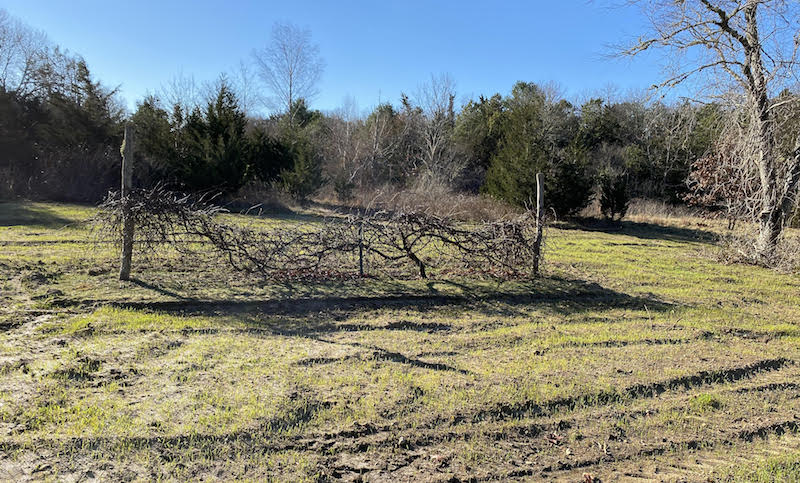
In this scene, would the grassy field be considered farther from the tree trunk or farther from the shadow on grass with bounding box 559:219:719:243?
the shadow on grass with bounding box 559:219:719:243

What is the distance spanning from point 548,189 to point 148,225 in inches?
575

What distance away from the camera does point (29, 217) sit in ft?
42.8

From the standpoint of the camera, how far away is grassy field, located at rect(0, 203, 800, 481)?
2775mm

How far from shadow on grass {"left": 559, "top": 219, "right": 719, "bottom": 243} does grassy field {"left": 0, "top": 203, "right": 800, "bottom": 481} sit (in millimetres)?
9576

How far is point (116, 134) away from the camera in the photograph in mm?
19734

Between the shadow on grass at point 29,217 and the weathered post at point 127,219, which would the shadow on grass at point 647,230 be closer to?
the weathered post at point 127,219

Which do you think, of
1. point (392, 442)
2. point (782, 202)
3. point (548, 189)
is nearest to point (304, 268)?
point (392, 442)

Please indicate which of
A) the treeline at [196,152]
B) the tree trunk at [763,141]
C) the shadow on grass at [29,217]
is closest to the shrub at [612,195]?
the treeline at [196,152]

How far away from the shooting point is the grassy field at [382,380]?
278 centimetres

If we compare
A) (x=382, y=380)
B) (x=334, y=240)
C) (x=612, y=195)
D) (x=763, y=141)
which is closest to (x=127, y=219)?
(x=334, y=240)

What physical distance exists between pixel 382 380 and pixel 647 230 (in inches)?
681

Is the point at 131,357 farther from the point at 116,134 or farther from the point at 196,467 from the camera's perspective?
the point at 116,134

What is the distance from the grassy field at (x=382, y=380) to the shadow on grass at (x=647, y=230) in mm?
9576

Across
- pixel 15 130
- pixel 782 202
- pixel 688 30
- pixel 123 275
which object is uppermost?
pixel 688 30
